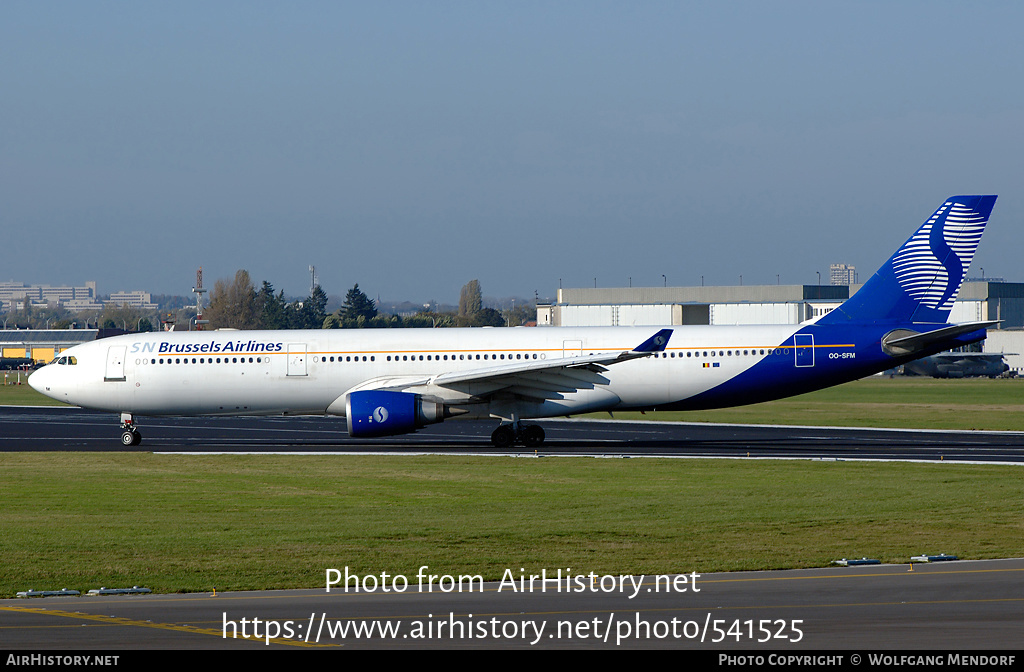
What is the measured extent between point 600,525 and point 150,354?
71.8ft

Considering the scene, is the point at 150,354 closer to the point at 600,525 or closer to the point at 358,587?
the point at 600,525

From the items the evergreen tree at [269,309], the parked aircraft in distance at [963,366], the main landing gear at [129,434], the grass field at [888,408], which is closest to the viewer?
the main landing gear at [129,434]

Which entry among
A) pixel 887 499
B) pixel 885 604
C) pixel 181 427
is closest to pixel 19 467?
pixel 181 427

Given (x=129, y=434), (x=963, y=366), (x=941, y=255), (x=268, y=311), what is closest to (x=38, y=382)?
(x=129, y=434)

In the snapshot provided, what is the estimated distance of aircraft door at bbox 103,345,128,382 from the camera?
35.2 meters

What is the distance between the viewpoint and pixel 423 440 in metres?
37.2

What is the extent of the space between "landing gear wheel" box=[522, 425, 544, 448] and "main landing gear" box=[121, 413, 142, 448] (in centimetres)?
1216

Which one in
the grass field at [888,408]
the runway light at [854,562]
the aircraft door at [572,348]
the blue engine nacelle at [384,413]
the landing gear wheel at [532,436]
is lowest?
the grass field at [888,408]

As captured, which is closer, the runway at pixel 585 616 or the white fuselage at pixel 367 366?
the runway at pixel 585 616

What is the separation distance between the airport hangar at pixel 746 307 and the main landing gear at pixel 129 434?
219ft

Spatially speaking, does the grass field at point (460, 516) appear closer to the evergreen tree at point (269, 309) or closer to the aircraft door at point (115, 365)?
the aircraft door at point (115, 365)

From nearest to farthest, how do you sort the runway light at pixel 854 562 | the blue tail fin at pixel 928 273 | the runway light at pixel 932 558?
the runway light at pixel 854 562 < the runway light at pixel 932 558 < the blue tail fin at pixel 928 273

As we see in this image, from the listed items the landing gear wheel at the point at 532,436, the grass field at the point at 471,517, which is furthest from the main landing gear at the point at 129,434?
the landing gear wheel at the point at 532,436

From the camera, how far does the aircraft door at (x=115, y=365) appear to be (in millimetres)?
35250
